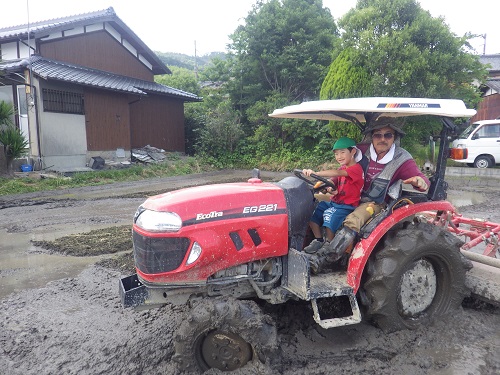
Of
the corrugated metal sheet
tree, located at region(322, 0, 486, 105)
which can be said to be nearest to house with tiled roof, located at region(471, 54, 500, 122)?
tree, located at region(322, 0, 486, 105)

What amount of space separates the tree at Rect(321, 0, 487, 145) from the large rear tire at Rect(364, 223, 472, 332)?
992cm

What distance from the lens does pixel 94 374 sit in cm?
274

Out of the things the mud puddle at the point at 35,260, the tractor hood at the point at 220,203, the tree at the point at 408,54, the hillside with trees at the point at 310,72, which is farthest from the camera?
the hillside with trees at the point at 310,72

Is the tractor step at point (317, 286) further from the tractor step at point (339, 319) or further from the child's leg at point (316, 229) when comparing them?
the child's leg at point (316, 229)

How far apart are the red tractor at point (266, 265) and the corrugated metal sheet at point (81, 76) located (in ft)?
40.0

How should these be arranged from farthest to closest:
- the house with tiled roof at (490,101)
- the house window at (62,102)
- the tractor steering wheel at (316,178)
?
the house with tiled roof at (490,101) < the house window at (62,102) < the tractor steering wheel at (316,178)

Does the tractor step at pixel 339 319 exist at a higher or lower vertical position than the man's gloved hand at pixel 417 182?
lower

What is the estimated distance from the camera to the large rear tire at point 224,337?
8.18 ft

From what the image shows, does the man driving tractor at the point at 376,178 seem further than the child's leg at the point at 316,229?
No

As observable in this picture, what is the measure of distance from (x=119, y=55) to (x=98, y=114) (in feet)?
12.1

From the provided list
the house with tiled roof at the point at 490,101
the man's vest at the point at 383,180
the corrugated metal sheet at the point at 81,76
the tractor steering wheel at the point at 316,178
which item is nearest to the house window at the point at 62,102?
the corrugated metal sheet at the point at 81,76

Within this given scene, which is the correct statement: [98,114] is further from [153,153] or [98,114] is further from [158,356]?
[158,356]

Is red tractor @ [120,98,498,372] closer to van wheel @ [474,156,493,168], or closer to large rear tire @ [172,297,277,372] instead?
large rear tire @ [172,297,277,372]

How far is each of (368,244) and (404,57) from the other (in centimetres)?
1096
